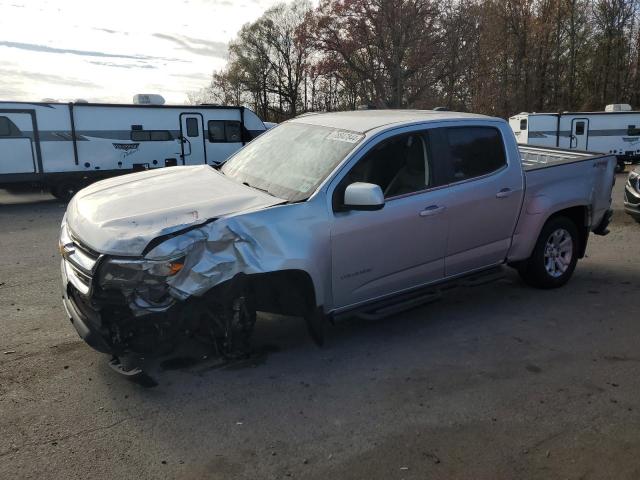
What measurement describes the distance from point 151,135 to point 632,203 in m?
13.4

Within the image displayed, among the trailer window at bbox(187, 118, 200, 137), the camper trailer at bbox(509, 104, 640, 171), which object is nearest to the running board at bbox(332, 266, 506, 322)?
the trailer window at bbox(187, 118, 200, 137)

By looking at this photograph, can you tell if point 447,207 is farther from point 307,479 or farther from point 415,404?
point 307,479

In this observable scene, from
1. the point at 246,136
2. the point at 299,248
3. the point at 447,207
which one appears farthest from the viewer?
the point at 246,136

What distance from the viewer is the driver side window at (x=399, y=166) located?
450 centimetres

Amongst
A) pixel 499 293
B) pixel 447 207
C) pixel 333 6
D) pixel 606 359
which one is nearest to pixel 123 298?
pixel 447 207

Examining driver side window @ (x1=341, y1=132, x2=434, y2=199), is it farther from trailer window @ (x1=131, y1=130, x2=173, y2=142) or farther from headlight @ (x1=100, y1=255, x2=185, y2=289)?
trailer window @ (x1=131, y1=130, x2=173, y2=142)

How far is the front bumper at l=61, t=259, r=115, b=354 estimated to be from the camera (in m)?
3.58

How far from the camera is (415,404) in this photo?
3.69 m

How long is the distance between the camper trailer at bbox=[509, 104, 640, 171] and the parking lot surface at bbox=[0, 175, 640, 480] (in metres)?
20.5

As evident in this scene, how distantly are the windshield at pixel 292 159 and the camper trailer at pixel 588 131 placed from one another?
832 inches

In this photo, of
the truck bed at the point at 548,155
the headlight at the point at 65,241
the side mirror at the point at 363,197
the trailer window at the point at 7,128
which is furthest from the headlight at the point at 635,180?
the trailer window at the point at 7,128

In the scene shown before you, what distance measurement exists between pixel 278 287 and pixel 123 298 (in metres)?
1.11

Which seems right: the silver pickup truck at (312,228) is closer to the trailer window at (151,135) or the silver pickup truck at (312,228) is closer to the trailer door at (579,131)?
the trailer window at (151,135)

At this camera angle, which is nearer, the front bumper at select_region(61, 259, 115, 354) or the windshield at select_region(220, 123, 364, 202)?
the front bumper at select_region(61, 259, 115, 354)
